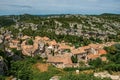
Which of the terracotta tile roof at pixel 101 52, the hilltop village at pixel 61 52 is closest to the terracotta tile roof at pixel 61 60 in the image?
the hilltop village at pixel 61 52

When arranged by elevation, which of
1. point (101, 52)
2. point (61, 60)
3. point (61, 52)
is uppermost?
point (61, 60)

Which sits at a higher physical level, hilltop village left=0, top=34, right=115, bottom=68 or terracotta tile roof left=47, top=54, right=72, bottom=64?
terracotta tile roof left=47, top=54, right=72, bottom=64

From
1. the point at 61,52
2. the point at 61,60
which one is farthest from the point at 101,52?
the point at 61,52

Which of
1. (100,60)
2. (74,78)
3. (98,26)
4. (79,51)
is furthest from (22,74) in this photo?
(98,26)

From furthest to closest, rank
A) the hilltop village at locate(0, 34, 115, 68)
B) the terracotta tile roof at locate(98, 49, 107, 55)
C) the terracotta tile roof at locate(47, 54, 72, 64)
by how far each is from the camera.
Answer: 1. the terracotta tile roof at locate(98, 49, 107, 55)
2. the hilltop village at locate(0, 34, 115, 68)
3. the terracotta tile roof at locate(47, 54, 72, 64)

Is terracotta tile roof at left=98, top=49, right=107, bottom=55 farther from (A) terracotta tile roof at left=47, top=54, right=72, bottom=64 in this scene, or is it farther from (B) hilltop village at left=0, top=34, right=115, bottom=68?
(A) terracotta tile roof at left=47, top=54, right=72, bottom=64

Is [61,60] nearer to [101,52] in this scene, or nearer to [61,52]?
[101,52]

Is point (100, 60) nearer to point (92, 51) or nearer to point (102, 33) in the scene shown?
point (92, 51)

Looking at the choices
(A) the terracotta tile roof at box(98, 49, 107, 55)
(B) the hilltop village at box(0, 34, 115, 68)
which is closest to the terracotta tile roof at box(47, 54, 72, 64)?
(B) the hilltop village at box(0, 34, 115, 68)

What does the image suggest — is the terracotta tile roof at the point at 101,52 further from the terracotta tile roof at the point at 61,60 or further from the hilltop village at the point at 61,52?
the terracotta tile roof at the point at 61,60

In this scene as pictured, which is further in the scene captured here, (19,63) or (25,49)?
(25,49)

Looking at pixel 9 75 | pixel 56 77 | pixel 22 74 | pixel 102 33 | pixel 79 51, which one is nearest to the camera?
pixel 56 77
